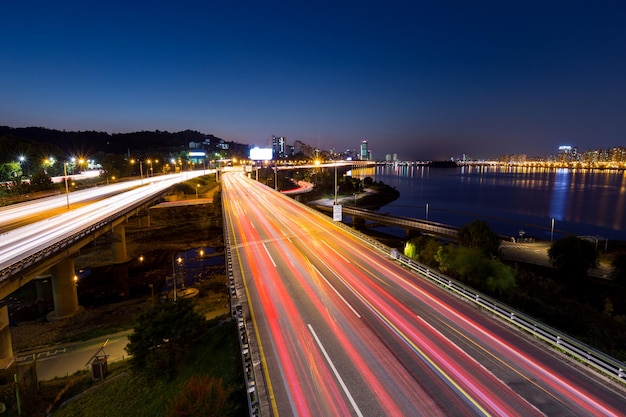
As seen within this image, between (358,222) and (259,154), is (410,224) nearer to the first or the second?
(358,222)

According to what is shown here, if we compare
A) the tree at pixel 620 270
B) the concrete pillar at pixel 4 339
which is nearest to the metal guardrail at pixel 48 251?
the concrete pillar at pixel 4 339

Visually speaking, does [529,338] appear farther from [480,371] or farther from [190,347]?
[190,347]

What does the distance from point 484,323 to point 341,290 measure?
8622mm

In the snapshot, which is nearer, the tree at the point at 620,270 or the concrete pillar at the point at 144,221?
the tree at the point at 620,270

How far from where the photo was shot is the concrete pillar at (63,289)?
3453 centimetres

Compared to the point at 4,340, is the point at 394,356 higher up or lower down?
higher up

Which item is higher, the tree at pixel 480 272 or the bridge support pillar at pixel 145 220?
the tree at pixel 480 272

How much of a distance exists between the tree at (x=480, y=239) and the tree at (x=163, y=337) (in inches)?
1594

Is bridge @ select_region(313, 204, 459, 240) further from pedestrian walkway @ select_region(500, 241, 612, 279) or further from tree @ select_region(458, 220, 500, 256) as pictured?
pedestrian walkway @ select_region(500, 241, 612, 279)

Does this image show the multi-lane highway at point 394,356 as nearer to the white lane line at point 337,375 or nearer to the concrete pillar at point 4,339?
the white lane line at point 337,375

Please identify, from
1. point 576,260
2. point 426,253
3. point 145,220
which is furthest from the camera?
point 145,220

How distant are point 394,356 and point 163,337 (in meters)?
12.6

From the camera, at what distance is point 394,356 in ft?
49.9

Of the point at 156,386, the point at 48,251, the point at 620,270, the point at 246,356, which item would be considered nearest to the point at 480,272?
→ the point at 620,270
